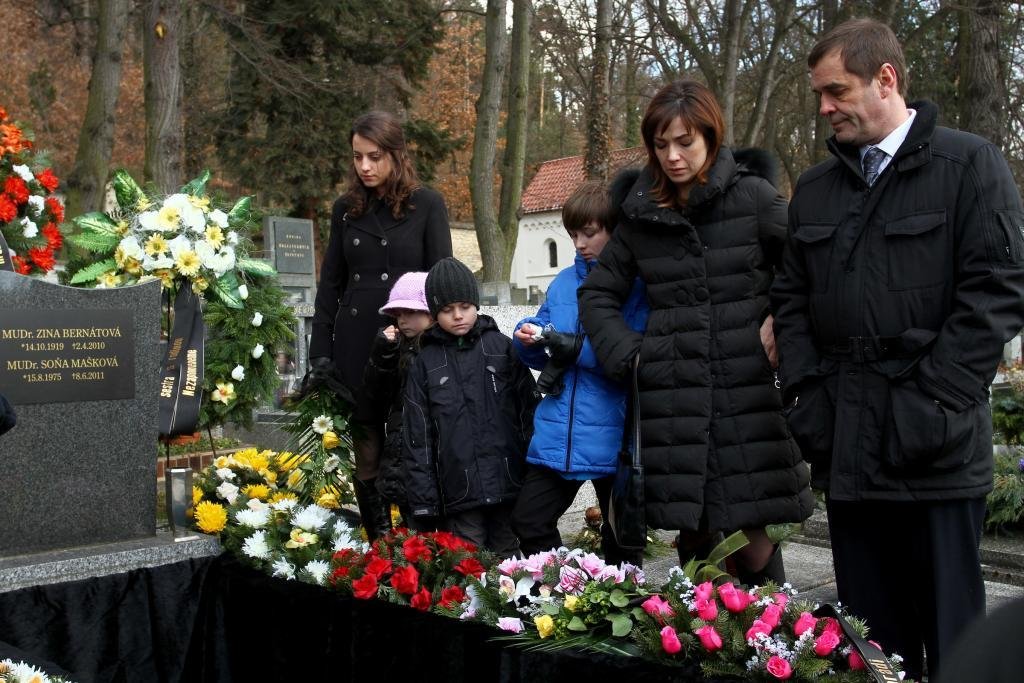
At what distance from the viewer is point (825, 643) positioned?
242 cm

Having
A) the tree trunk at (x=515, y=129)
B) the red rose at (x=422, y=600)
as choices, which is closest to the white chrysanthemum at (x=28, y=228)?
the red rose at (x=422, y=600)

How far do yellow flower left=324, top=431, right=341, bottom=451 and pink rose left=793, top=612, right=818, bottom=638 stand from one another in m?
2.40

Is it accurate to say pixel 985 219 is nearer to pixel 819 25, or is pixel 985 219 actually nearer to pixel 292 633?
pixel 292 633

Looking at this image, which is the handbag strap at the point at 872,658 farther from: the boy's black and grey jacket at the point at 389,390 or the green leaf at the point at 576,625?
the boy's black and grey jacket at the point at 389,390

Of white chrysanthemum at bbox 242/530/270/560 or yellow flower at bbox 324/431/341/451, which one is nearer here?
white chrysanthemum at bbox 242/530/270/560

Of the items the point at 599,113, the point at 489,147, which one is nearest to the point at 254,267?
the point at 489,147

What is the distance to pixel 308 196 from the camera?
2202 centimetres

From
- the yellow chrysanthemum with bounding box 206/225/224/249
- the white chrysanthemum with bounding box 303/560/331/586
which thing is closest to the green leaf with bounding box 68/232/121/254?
the yellow chrysanthemum with bounding box 206/225/224/249

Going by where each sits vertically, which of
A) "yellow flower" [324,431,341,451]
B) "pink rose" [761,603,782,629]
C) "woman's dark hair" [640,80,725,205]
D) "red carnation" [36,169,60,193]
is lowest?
"pink rose" [761,603,782,629]

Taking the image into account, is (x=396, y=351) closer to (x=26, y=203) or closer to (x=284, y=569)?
(x=284, y=569)

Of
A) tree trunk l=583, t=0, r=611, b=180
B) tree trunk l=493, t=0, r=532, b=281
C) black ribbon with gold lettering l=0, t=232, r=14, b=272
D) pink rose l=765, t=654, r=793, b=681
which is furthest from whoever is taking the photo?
tree trunk l=583, t=0, r=611, b=180

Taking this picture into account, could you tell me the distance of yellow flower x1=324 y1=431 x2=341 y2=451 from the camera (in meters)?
4.45

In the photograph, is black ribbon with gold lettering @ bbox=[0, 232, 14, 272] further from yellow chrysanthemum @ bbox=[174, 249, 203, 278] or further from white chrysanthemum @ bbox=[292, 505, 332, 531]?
white chrysanthemum @ bbox=[292, 505, 332, 531]

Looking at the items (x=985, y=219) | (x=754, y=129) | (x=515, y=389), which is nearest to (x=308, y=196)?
(x=754, y=129)
